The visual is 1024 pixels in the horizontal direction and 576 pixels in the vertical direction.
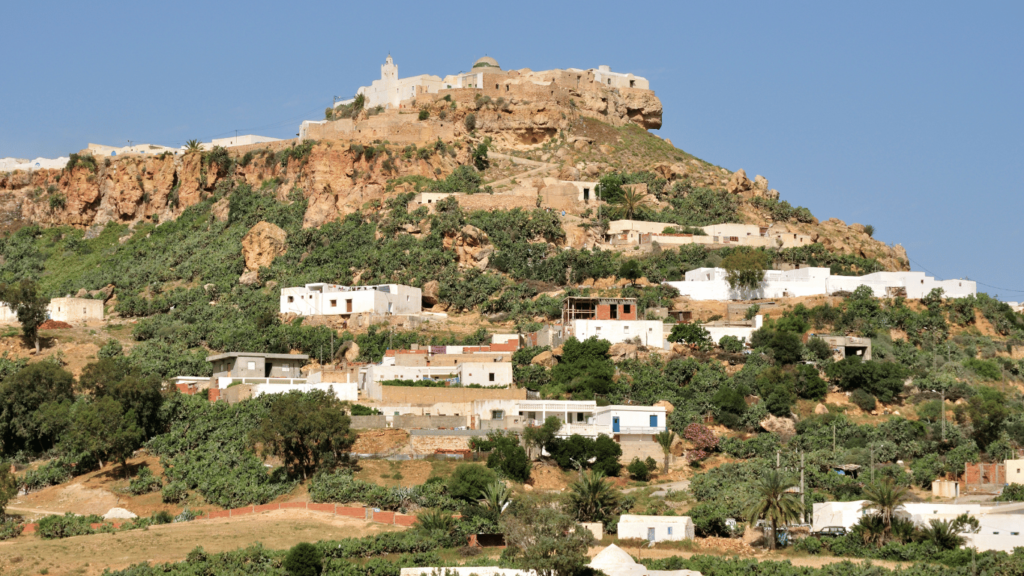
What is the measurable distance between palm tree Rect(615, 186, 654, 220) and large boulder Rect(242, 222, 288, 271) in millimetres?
19984

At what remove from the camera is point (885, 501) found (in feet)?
127

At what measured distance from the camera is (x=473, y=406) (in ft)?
167

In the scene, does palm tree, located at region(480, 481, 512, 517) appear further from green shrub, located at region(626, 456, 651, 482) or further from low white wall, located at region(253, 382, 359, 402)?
low white wall, located at region(253, 382, 359, 402)

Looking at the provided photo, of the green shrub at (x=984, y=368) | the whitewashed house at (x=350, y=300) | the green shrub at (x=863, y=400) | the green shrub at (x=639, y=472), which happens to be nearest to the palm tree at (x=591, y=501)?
the green shrub at (x=639, y=472)

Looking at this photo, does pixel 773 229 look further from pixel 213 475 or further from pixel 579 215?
pixel 213 475

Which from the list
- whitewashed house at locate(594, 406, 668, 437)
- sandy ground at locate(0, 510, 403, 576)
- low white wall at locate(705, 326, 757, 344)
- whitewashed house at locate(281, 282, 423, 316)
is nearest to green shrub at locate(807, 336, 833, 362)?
low white wall at locate(705, 326, 757, 344)

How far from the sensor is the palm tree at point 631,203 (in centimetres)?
7619

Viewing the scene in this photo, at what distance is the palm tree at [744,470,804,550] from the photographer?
39.2 metres

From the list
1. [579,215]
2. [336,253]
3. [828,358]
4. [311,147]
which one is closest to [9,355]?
[336,253]

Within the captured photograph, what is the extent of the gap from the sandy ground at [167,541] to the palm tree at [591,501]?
227 inches

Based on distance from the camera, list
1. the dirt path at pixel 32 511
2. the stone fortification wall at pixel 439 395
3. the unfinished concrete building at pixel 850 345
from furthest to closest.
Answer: the unfinished concrete building at pixel 850 345, the stone fortification wall at pixel 439 395, the dirt path at pixel 32 511

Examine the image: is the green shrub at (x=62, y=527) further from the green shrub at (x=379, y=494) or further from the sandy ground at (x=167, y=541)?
the green shrub at (x=379, y=494)

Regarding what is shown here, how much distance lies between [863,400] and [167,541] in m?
29.2

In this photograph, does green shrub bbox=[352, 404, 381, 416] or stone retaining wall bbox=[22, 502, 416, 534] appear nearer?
stone retaining wall bbox=[22, 502, 416, 534]
